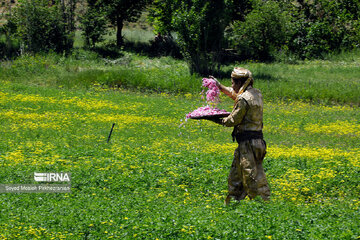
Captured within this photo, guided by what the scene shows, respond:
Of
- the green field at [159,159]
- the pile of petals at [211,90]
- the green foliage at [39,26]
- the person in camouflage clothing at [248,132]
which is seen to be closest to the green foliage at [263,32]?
the green field at [159,159]

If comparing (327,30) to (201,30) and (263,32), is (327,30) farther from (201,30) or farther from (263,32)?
(201,30)

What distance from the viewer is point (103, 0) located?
3950 cm

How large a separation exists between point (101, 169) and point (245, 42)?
28648 mm

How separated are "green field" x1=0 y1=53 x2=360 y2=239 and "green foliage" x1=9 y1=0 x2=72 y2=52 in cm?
555

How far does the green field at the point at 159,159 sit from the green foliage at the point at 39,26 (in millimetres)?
5552

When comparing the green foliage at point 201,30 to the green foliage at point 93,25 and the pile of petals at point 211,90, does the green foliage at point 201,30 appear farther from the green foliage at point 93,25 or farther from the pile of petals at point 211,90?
the pile of petals at point 211,90

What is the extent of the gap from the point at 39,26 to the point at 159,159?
24481mm

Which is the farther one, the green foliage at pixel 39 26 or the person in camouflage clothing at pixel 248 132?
the green foliage at pixel 39 26

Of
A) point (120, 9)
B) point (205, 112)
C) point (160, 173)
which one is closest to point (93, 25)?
point (120, 9)

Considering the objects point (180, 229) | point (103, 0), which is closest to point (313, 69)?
point (103, 0)

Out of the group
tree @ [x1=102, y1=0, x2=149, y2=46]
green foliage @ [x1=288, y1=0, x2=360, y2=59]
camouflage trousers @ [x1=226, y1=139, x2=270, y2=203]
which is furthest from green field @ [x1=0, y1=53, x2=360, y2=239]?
tree @ [x1=102, y1=0, x2=149, y2=46]

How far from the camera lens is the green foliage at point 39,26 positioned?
109ft

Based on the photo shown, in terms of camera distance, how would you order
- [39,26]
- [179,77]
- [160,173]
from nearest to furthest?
[160,173] → [179,77] → [39,26]

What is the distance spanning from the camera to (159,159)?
12633 millimetres
